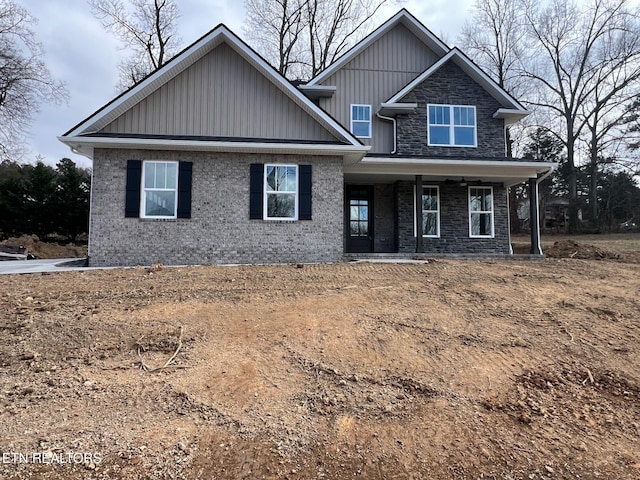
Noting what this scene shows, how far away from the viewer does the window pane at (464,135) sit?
13859 millimetres

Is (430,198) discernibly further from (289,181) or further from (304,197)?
(289,181)

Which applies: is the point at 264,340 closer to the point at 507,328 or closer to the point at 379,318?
the point at 379,318

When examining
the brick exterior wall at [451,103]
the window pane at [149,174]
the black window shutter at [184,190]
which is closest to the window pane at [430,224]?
the brick exterior wall at [451,103]

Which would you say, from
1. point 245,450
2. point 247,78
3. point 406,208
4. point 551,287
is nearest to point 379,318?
point 245,450

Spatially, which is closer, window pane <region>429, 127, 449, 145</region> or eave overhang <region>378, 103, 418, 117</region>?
eave overhang <region>378, 103, 418, 117</region>

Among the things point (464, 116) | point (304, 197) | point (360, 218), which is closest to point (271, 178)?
point (304, 197)

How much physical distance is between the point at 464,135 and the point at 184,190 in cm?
977

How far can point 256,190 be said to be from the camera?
34.2 feet

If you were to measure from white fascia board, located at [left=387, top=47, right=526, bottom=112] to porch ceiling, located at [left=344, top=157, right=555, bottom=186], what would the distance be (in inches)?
103

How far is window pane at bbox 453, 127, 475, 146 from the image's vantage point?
13.9 metres

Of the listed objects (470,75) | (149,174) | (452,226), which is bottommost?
(452,226)

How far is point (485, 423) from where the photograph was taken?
322 cm

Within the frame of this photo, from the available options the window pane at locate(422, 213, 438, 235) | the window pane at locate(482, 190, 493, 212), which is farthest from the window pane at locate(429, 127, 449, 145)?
the window pane at locate(422, 213, 438, 235)

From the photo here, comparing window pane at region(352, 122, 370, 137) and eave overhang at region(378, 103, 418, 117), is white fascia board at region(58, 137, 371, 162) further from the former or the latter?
window pane at region(352, 122, 370, 137)
